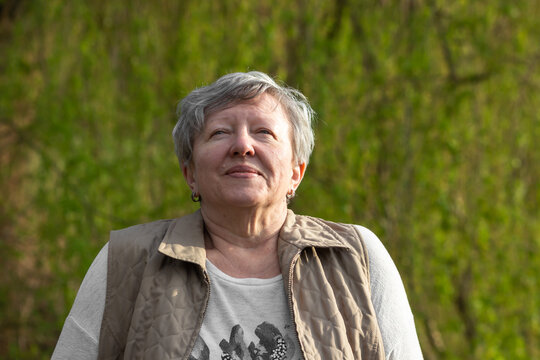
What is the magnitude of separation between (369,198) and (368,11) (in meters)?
0.94

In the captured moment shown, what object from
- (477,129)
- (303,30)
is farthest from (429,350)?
(303,30)

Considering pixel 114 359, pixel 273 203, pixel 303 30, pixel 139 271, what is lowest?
pixel 114 359

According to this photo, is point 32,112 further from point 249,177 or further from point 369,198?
point 249,177

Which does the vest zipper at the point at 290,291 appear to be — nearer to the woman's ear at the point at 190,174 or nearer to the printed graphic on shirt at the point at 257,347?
the printed graphic on shirt at the point at 257,347

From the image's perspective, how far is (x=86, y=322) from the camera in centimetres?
182

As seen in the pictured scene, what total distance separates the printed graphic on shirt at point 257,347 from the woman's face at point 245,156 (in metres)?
0.32

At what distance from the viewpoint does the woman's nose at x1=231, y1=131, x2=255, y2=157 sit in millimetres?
1901

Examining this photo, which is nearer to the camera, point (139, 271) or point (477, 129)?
point (139, 271)

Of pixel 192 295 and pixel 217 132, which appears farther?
pixel 217 132

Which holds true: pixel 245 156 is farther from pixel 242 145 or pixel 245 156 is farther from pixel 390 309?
pixel 390 309

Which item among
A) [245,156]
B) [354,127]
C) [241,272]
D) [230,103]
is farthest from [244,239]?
[354,127]

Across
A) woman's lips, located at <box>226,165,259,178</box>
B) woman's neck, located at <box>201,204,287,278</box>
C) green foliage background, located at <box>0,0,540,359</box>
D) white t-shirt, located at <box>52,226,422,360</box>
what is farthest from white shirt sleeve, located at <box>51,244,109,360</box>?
green foliage background, located at <box>0,0,540,359</box>

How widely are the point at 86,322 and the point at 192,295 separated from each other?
26cm

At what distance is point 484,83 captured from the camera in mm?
3830
